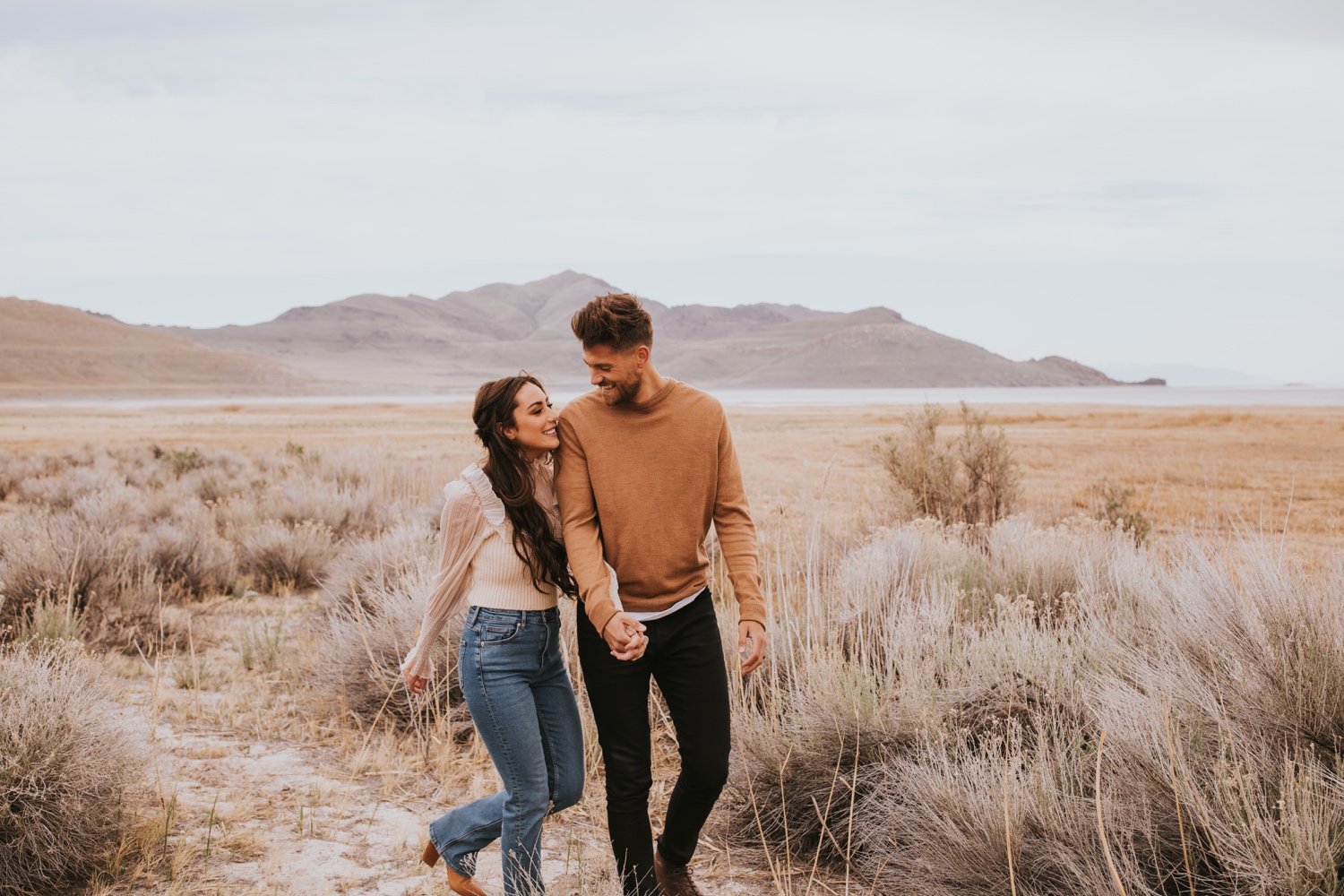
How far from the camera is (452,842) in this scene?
3.18m

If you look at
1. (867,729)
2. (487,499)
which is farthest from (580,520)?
(867,729)

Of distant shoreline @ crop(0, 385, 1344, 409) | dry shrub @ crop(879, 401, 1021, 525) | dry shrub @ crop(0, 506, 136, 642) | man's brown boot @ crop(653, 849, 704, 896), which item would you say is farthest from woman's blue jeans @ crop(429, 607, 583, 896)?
distant shoreline @ crop(0, 385, 1344, 409)

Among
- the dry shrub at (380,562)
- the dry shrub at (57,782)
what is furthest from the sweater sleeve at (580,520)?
the dry shrub at (380,562)

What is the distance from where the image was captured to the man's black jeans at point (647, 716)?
2.91 meters

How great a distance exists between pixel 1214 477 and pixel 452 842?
47.9 feet

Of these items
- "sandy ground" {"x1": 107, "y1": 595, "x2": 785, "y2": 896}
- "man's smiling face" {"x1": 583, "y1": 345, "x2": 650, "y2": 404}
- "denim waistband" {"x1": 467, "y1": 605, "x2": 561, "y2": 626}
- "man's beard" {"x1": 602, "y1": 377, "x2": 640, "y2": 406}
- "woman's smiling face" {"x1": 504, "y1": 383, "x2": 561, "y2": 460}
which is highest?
"man's smiling face" {"x1": 583, "y1": 345, "x2": 650, "y2": 404}

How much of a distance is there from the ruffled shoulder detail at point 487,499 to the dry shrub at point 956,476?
7.20 meters

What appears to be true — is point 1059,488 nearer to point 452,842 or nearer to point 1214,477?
point 1214,477

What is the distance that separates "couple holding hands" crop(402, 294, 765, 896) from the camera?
288 centimetres

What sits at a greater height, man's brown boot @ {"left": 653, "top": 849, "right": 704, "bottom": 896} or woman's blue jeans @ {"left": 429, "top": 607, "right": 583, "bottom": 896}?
woman's blue jeans @ {"left": 429, "top": 607, "right": 583, "bottom": 896}

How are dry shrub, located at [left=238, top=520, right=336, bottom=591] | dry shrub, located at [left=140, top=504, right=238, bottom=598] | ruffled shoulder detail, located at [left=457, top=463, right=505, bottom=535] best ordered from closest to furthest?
ruffled shoulder detail, located at [left=457, top=463, right=505, bottom=535] → dry shrub, located at [left=140, top=504, right=238, bottom=598] → dry shrub, located at [left=238, top=520, right=336, bottom=591]

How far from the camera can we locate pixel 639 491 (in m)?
2.88

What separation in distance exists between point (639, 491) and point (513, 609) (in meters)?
0.57

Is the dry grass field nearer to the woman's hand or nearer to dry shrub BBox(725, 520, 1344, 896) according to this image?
dry shrub BBox(725, 520, 1344, 896)
